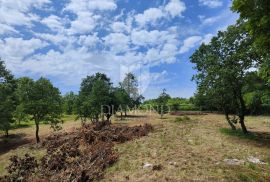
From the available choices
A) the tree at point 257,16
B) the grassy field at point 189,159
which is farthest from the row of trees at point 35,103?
the tree at point 257,16

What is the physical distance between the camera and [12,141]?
3353 cm

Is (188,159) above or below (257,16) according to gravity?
below

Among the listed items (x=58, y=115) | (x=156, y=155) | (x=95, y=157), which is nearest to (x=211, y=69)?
(x=156, y=155)

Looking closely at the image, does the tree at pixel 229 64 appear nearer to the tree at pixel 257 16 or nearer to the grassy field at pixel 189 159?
the grassy field at pixel 189 159

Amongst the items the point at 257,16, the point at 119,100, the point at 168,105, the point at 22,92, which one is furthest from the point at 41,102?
the point at 168,105

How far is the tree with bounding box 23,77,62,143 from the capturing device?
29.5m

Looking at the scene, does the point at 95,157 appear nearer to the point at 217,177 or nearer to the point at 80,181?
the point at 80,181

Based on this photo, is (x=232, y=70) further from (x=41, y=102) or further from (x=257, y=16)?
(x=41, y=102)

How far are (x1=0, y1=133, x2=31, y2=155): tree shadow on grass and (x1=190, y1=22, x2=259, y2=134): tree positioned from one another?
2035 centimetres

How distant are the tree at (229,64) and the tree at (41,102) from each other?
1591cm

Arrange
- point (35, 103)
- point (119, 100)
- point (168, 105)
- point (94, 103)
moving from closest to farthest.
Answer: point (35, 103)
point (94, 103)
point (119, 100)
point (168, 105)

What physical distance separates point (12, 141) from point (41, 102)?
7880 mm

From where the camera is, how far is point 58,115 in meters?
31.7

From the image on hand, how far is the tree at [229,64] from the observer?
2120cm
